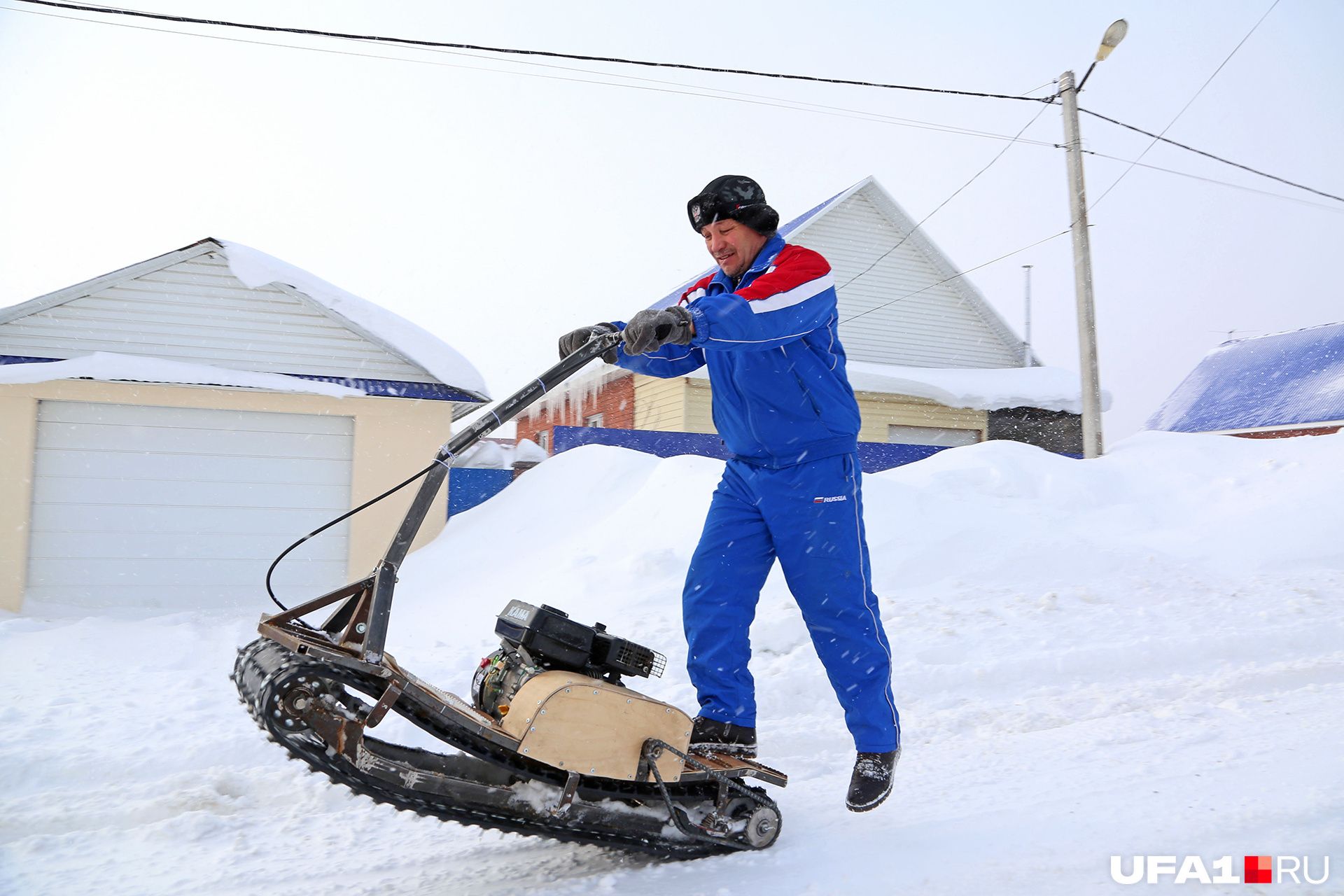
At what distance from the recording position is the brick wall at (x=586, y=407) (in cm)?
1650

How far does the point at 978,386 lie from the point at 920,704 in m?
11.5

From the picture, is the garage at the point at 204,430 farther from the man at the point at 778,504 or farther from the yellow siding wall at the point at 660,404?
the man at the point at 778,504

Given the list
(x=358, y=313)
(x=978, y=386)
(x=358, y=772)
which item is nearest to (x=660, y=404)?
(x=978, y=386)

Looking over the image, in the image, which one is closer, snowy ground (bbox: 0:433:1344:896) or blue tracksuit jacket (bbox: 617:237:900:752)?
snowy ground (bbox: 0:433:1344:896)

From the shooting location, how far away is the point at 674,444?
39.2 feet

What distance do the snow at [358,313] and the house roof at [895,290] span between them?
281 inches

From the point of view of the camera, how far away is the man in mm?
2500

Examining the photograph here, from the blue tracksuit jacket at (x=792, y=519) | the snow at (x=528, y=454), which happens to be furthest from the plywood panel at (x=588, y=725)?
the snow at (x=528, y=454)

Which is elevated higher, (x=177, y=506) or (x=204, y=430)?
(x=204, y=430)

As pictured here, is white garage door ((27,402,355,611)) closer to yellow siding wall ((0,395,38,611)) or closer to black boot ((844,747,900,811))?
yellow siding wall ((0,395,38,611))

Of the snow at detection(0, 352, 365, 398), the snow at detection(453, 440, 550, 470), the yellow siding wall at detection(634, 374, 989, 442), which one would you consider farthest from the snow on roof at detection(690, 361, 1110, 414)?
the snow at detection(0, 352, 365, 398)

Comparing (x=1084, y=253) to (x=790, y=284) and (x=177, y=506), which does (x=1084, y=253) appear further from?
(x=177, y=506)

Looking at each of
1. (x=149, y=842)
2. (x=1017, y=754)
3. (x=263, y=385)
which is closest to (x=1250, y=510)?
(x=1017, y=754)

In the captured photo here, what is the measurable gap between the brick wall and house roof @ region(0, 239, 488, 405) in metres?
2.72
